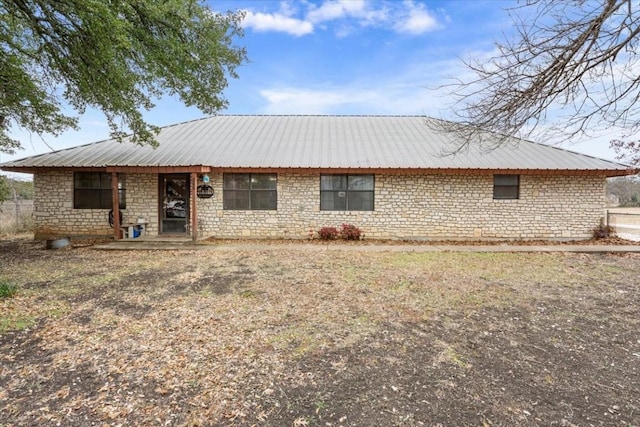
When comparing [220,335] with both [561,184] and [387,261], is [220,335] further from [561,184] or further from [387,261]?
[561,184]

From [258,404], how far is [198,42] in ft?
28.8

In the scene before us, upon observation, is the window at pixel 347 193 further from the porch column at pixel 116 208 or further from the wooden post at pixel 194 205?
the porch column at pixel 116 208

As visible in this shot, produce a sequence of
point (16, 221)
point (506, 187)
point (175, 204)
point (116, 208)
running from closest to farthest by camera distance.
Result: point (116, 208) < point (506, 187) < point (175, 204) < point (16, 221)

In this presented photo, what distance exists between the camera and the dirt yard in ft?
8.46

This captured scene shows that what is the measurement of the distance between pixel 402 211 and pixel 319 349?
29.0 feet

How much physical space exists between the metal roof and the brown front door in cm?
96

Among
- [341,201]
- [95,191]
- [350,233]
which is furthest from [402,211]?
[95,191]

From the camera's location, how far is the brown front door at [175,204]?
12.1m

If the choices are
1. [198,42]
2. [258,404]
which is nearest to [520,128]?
[258,404]

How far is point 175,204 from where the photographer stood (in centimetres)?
1220

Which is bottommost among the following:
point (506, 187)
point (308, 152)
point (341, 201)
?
point (341, 201)

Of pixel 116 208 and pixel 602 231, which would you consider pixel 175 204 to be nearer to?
pixel 116 208

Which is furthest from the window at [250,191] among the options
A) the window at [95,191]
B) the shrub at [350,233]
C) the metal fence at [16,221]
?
the metal fence at [16,221]

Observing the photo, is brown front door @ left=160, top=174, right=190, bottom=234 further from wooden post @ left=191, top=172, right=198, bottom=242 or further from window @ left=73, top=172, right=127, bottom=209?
window @ left=73, top=172, right=127, bottom=209
